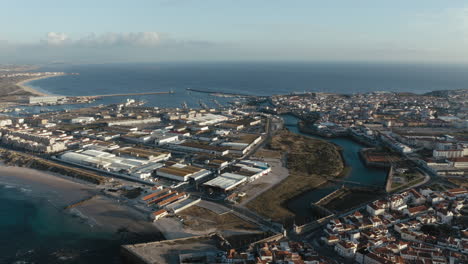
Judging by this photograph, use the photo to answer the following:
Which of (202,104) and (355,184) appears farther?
(202,104)

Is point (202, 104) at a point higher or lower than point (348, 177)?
higher

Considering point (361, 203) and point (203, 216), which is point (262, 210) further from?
point (361, 203)

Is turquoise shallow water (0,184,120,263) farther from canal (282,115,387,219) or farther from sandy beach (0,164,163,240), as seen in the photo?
canal (282,115,387,219)

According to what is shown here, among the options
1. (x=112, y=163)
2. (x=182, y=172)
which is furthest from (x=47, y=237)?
Result: (x=112, y=163)

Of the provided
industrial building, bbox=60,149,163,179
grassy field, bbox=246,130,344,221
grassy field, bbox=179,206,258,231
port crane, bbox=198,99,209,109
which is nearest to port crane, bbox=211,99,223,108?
port crane, bbox=198,99,209,109

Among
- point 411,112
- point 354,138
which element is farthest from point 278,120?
point 411,112

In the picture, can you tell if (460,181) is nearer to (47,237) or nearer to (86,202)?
(86,202)
